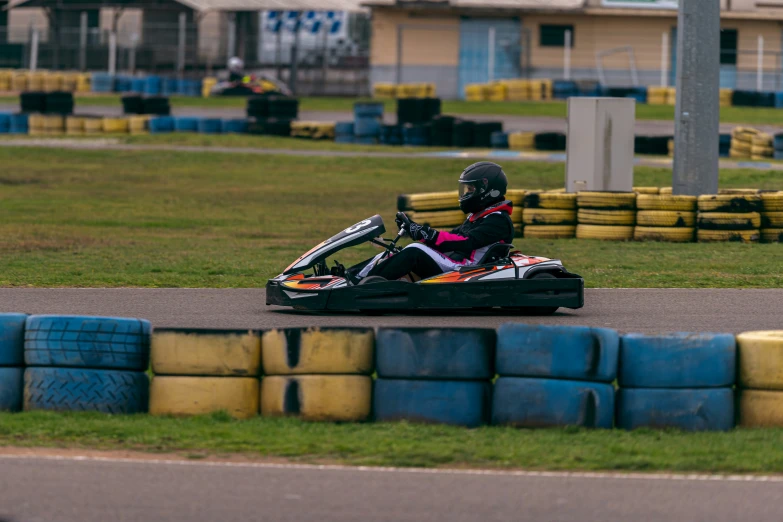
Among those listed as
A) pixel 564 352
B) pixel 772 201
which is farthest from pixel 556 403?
pixel 772 201

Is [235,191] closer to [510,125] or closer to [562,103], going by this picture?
[510,125]

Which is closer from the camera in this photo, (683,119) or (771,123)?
(683,119)

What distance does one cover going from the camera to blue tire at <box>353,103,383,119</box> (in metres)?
30.3

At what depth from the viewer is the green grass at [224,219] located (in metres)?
13.2

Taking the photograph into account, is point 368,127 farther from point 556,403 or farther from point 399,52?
point 556,403

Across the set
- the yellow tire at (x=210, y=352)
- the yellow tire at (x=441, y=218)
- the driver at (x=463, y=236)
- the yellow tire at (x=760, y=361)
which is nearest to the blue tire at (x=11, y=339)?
the yellow tire at (x=210, y=352)

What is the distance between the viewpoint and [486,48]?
45.3 meters

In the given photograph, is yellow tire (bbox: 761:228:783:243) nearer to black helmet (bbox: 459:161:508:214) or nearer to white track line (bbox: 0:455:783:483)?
black helmet (bbox: 459:161:508:214)

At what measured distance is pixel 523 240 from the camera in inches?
640

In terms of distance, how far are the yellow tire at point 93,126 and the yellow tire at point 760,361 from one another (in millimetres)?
26758

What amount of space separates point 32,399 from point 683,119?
37.4 feet

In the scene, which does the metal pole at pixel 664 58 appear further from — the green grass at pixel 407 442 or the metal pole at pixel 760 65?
the green grass at pixel 407 442

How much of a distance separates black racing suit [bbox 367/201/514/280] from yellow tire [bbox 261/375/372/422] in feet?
9.77

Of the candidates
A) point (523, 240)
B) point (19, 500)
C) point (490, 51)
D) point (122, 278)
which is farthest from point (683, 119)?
point (490, 51)
